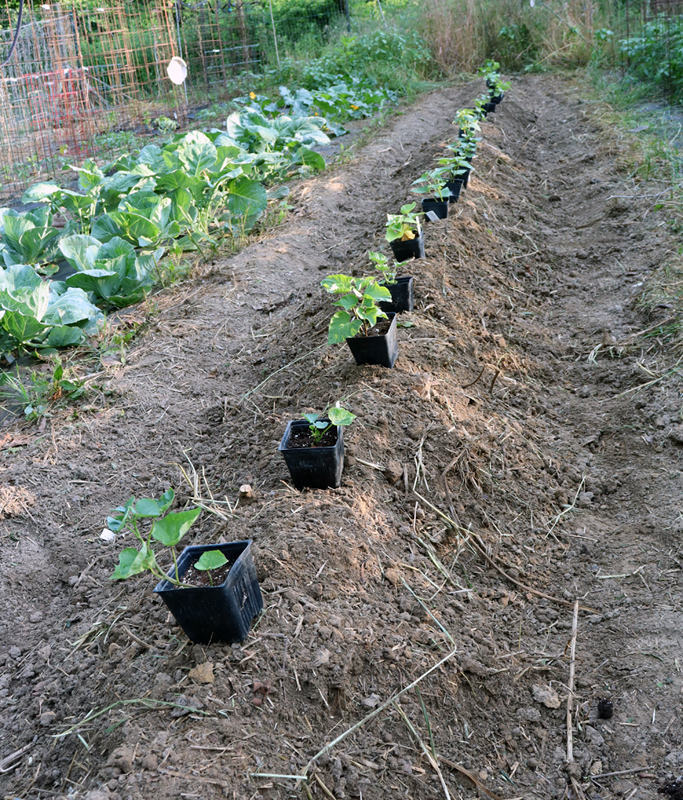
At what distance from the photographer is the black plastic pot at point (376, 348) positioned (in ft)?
9.07

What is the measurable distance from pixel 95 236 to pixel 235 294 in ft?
3.98

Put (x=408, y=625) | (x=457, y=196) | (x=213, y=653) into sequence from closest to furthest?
(x=213, y=653) < (x=408, y=625) < (x=457, y=196)

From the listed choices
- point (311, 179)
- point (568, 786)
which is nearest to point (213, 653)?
point (568, 786)

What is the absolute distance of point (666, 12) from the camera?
28.0 ft

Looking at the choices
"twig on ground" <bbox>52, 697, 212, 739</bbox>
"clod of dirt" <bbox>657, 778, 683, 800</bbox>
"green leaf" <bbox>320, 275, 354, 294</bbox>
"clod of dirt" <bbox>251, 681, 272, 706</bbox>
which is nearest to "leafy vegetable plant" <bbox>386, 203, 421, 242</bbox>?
"green leaf" <bbox>320, 275, 354, 294</bbox>

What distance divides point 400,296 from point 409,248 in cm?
61

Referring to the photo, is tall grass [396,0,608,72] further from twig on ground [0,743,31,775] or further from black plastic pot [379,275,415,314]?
twig on ground [0,743,31,775]

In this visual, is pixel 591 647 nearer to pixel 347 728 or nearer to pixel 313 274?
pixel 347 728

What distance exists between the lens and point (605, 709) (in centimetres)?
176

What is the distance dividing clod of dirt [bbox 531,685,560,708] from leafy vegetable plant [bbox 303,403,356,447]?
0.94 metres

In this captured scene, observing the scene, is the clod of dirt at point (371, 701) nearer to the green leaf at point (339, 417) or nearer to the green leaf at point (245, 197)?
the green leaf at point (339, 417)

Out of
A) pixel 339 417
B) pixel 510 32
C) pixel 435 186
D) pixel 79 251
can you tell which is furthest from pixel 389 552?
pixel 510 32

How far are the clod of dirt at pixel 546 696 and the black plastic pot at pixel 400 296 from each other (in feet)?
6.11

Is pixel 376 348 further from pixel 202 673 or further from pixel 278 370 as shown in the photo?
pixel 202 673
